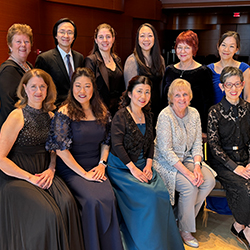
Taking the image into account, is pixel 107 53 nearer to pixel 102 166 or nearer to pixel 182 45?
pixel 182 45

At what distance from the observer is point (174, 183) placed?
8.42ft

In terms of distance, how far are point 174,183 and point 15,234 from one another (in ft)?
4.45

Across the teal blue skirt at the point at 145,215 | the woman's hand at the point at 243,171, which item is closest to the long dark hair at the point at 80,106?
the teal blue skirt at the point at 145,215

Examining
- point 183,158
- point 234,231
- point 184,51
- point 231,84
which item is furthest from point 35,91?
point 234,231

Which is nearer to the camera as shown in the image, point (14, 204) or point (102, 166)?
point (14, 204)

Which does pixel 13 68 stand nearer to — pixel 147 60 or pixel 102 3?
pixel 147 60

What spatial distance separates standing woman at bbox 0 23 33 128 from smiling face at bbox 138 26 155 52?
1.12 m

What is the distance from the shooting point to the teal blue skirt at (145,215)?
2156 millimetres

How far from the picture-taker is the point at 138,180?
235 cm

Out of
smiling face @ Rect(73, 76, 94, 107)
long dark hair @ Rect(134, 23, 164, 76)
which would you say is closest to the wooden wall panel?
long dark hair @ Rect(134, 23, 164, 76)

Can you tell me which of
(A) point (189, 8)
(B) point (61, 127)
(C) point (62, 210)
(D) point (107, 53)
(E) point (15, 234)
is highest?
(A) point (189, 8)

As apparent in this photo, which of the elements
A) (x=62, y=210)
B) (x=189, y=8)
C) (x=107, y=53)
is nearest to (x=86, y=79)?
(x=107, y=53)

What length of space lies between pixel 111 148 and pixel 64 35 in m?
1.23

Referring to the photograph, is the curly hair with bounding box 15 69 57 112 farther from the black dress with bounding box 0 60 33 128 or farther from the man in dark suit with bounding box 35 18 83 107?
the man in dark suit with bounding box 35 18 83 107
